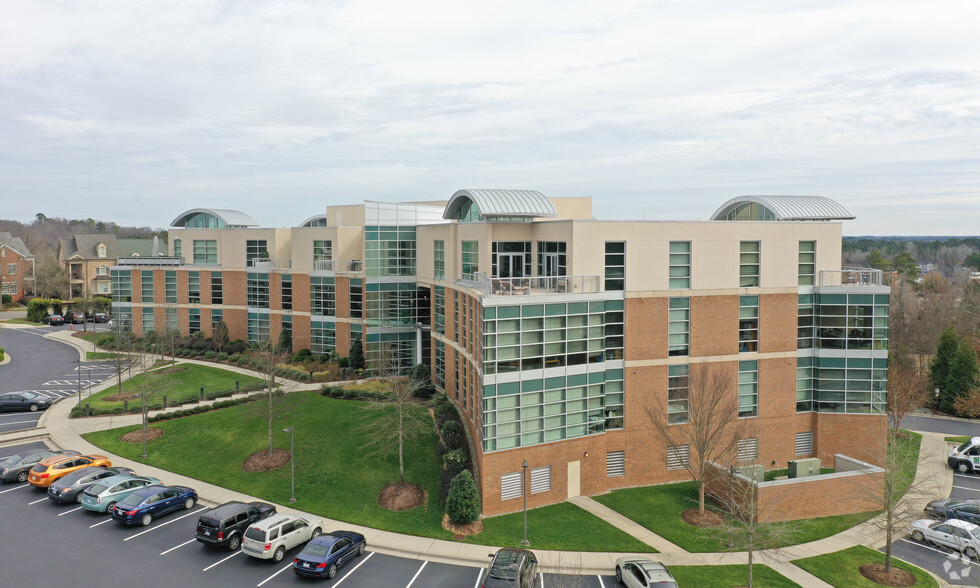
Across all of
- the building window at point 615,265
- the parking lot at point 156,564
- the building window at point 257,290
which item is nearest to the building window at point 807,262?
the building window at point 615,265

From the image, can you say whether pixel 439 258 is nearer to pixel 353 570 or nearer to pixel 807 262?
pixel 807 262

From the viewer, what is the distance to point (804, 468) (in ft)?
106

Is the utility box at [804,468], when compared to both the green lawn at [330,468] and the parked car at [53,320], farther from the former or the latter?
the parked car at [53,320]

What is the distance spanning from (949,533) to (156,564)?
108 ft

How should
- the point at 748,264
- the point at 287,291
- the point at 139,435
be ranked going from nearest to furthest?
the point at 748,264 → the point at 139,435 → the point at 287,291

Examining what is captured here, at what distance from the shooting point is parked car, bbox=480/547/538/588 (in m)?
21.9

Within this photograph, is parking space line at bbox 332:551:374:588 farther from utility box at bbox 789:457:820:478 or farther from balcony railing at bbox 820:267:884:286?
balcony railing at bbox 820:267:884:286

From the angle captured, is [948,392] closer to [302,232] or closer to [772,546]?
[772,546]

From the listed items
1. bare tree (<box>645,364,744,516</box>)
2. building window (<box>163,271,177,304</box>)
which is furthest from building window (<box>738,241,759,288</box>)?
building window (<box>163,271,177,304</box>)

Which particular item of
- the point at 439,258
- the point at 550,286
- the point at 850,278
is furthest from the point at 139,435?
Result: the point at 850,278

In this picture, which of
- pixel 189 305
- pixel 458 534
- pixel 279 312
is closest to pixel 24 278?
pixel 189 305

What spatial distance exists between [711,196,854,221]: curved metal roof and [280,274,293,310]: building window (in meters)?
36.6

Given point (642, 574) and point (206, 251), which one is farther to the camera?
point (206, 251)

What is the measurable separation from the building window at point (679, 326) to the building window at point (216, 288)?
43.5m
